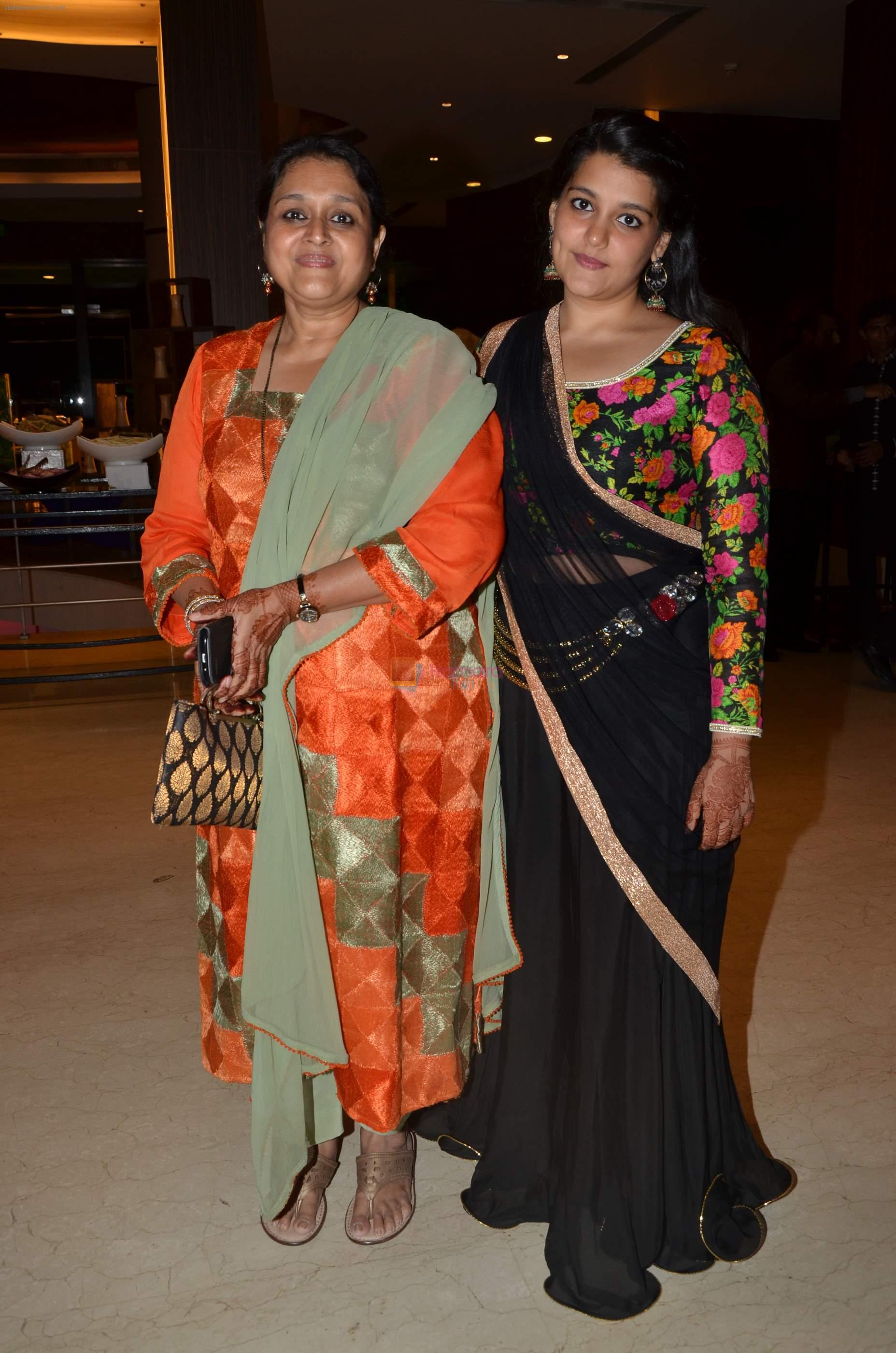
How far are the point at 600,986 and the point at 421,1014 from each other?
0.89 feet

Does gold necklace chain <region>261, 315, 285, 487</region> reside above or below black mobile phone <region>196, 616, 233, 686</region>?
above

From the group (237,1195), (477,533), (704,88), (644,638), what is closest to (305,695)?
(477,533)

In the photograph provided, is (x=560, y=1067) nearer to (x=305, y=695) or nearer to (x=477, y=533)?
(x=305, y=695)

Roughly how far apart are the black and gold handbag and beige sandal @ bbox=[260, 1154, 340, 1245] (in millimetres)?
599

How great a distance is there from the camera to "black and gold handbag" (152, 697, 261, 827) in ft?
4.91

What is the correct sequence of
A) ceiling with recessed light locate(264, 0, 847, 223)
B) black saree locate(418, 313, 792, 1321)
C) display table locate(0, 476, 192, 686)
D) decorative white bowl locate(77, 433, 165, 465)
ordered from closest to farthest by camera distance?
black saree locate(418, 313, 792, 1321) < display table locate(0, 476, 192, 686) < decorative white bowl locate(77, 433, 165, 465) < ceiling with recessed light locate(264, 0, 847, 223)

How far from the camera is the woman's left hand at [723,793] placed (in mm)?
1527

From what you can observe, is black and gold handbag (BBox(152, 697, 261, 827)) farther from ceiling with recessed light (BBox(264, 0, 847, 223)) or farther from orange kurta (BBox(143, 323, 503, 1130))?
ceiling with recessed light (BBox(264, 0, 847, 223))

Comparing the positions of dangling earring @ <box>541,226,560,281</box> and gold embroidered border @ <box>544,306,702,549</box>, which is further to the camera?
dangling earring @ <box>541,226,560,281</box>

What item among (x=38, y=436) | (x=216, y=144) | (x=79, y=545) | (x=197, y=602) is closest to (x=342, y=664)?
(x=197, y=602)

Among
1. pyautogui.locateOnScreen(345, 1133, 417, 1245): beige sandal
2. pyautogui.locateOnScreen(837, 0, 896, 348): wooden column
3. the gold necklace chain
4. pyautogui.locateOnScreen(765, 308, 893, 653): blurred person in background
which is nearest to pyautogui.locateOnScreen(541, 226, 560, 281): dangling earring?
the gold necklace chain

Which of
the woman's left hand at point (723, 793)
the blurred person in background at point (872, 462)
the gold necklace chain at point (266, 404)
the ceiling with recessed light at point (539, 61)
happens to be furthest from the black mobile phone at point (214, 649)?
the ceiling with recessed light at point (539, 61)

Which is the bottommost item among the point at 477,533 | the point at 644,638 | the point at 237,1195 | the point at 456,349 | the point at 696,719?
the point at 237,1195

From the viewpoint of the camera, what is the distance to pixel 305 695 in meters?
1.60
